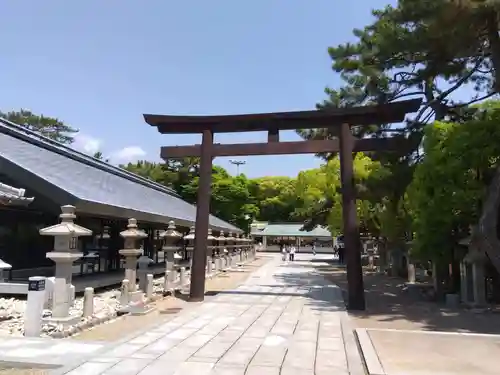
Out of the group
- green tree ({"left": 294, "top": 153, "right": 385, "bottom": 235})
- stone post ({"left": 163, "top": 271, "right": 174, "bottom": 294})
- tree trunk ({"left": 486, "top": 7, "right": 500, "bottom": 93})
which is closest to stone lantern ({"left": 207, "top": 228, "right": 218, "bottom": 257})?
stone post ({"left": 163, "top": 271, "right": 174, "bottom": 294})

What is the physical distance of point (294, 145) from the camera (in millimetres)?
13531

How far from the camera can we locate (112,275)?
1694cm

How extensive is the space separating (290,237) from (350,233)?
54.2 m

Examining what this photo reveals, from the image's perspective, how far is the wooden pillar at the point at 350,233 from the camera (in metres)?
12.3

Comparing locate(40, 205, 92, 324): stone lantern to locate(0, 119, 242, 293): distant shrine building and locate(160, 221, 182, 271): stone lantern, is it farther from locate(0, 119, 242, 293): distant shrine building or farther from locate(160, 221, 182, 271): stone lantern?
locate(160, 221, 182, 271): stone lantern

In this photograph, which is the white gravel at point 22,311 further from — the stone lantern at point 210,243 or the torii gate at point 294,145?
the stone lantern at point 210,243

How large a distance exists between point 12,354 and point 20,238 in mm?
8621

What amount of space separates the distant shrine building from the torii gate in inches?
97.4

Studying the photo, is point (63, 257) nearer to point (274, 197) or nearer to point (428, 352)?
point (428, 352)

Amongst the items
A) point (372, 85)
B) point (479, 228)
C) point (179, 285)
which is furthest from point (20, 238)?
point (479, 228)

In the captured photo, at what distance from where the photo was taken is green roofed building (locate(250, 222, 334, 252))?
206ft

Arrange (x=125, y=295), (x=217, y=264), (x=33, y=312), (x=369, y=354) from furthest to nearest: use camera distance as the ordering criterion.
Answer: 1. (x=217, y=264)
2. (x=125, y=295)
3. (x=33, y=312)
4. (x=369, y=354)

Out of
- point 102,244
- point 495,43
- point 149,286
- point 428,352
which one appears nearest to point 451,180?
point 495,43

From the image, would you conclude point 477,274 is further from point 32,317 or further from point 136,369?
A: point 32,317
